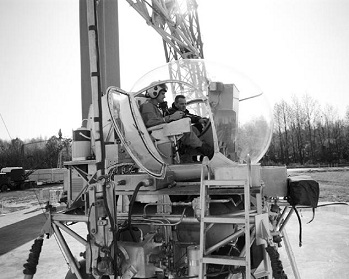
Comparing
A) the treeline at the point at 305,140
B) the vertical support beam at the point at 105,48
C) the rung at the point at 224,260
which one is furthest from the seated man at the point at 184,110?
the treeline at the point at 305,140

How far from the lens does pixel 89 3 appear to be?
2865 millimetres

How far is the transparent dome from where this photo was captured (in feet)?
12.5

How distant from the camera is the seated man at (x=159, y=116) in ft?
11.8

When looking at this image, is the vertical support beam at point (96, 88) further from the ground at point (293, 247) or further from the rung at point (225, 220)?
the ground at point (293, 247)

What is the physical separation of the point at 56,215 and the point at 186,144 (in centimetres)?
164

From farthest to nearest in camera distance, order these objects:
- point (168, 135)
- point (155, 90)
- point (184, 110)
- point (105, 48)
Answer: point (105, 48), point (184, 110), point (155, 90), point (168, 135)

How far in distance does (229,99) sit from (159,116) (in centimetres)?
86

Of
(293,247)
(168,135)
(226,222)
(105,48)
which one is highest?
(105,48)

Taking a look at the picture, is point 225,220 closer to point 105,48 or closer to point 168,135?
point 168,135

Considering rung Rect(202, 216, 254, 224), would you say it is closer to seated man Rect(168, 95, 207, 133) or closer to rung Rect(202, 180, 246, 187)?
rung Rect(202, 180, 246, 187)

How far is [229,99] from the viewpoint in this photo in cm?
388

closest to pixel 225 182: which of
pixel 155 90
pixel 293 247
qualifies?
pixel 155 90

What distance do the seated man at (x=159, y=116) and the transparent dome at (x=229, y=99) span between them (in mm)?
158

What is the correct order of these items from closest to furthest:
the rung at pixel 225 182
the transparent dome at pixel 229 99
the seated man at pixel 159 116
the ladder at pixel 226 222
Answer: the ladder at pixel 226 222 → the rung at pixel 225 182 → the seated man at pixel 159 116 → the transparent dome at pixel 229 99
